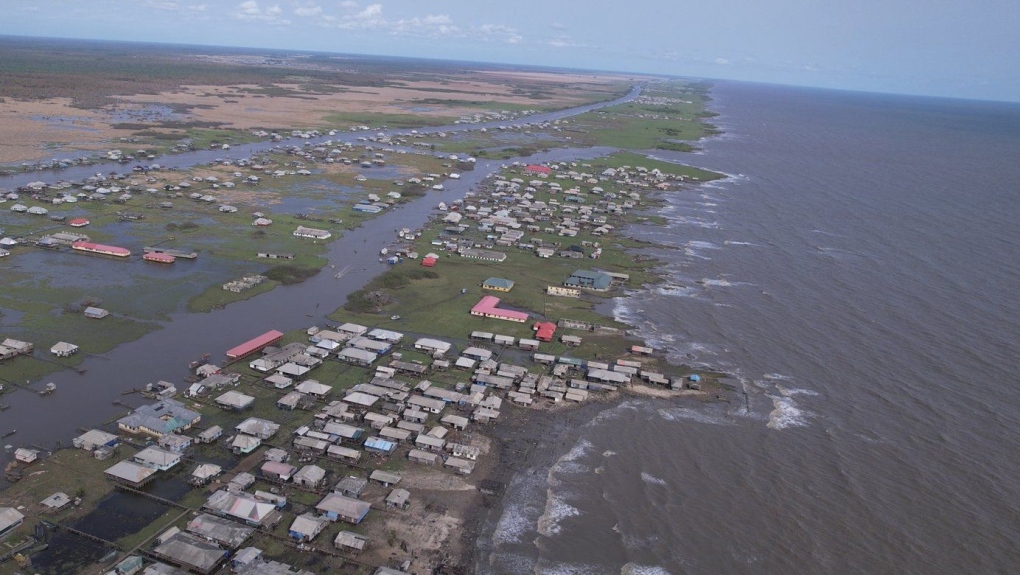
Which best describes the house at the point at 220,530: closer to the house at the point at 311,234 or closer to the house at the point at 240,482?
the house at the point at 240,482

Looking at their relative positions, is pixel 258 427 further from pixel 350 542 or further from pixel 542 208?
pixel 542 208

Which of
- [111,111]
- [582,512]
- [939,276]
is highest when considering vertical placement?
[111,111]

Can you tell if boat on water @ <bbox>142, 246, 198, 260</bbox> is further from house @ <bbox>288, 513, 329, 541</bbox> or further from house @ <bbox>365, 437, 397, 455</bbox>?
house @ <bbox>288, 513, 329, 541</bbox>

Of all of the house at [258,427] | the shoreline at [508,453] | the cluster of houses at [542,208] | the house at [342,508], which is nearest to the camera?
the house at [342,508]

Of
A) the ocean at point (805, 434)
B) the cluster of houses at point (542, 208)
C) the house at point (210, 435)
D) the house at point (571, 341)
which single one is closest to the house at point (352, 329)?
the house at point (210, 435)

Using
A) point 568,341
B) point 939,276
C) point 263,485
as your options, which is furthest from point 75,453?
point 939,276

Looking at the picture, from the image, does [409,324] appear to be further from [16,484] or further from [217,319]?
[16,484]
